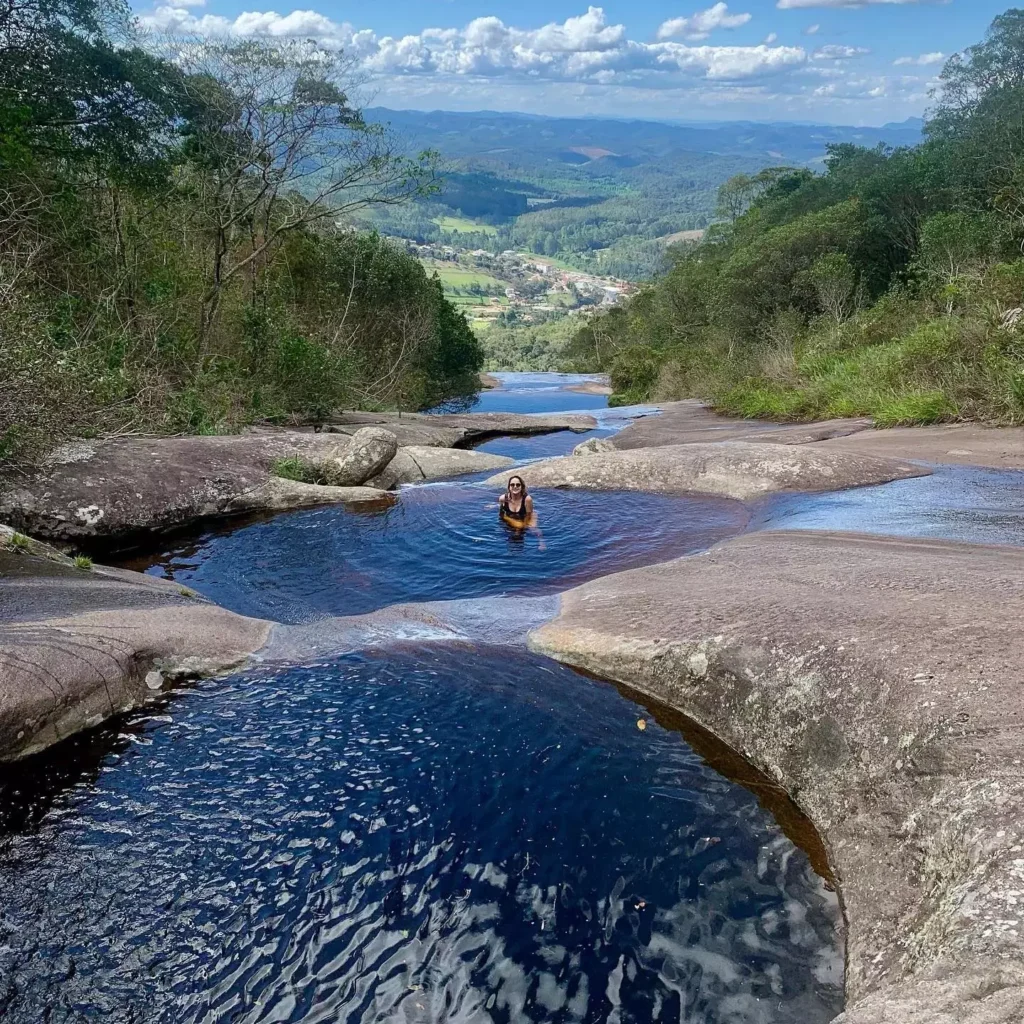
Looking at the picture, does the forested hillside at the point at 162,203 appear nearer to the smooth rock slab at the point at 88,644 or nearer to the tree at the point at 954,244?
the smooth rock slab at the point at 88,644

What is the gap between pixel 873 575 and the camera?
738 cm

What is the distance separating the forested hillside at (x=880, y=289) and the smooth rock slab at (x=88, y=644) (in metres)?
15.0

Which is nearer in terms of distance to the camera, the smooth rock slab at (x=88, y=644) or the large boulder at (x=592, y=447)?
the smooth rock slab at (x=88, y=644)

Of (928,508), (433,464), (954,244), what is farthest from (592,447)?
(954,244)

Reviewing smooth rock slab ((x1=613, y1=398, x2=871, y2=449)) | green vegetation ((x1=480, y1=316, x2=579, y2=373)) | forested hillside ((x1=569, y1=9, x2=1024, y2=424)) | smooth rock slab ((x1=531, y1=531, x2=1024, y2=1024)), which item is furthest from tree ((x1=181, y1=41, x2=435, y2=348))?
green vegetation ((x1=480, y1=316, x2=579, y2=373))

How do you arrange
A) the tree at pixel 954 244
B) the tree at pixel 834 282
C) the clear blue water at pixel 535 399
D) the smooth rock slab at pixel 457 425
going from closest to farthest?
the smooth rock slab at pixel 457 425 → the tree at pixel 954 244 → the tree at pixel 834 282 → the clear blue water at pixel 535 399

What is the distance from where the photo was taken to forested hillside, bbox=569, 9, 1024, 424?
696 inches

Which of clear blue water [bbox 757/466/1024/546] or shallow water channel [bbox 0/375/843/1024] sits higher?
clear blue water [bbox 757/466/1024/546]

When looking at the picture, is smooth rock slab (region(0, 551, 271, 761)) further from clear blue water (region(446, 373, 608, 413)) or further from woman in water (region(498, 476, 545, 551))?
clear blue water (region(446, 373, 608, 413))

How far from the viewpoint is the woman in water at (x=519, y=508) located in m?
12.2


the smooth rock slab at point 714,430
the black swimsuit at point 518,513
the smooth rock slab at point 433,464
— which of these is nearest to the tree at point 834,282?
the smooth rock slab at point 714,430

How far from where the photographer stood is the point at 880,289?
44.2 meters

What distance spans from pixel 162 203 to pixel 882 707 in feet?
78.1

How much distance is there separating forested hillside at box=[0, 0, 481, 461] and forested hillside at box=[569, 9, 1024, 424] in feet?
49.6
